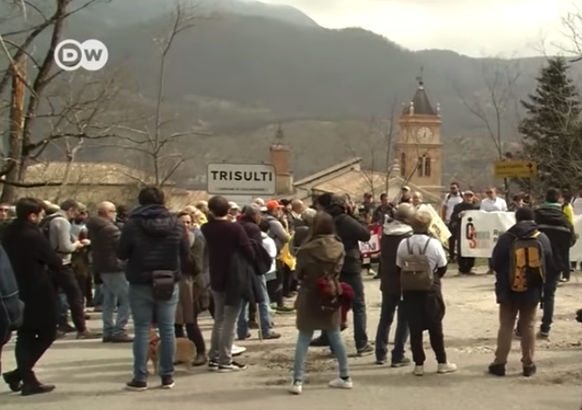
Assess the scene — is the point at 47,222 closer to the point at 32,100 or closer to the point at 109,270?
the point at 109,270

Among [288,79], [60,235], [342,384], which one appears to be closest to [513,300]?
[342,384]

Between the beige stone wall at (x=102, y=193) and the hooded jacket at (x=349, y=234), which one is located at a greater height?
the beige stone wall at (x=102, y=193)

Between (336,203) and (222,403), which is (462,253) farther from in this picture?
(222,403)

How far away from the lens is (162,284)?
326 inches

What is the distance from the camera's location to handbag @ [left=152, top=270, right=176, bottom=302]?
326 inches

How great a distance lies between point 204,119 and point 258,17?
32.4 meters

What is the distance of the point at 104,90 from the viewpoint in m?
21.4

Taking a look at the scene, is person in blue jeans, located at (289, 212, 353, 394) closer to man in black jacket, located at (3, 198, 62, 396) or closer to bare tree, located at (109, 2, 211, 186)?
man in black jacket, located at (3, 198, 62, 396)

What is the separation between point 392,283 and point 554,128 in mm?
37130

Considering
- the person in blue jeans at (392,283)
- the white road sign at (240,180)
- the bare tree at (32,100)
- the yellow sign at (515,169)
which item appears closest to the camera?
the person in blue jeans at (392,283)

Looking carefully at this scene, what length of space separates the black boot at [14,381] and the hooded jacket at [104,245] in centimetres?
309

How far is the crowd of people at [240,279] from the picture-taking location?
841 cm

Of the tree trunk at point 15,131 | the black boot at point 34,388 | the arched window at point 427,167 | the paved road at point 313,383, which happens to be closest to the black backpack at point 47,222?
the paved road at point 313,383

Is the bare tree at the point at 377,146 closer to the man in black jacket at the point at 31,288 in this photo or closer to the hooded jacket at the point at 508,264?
the hooded jacket at the point at 508,264
